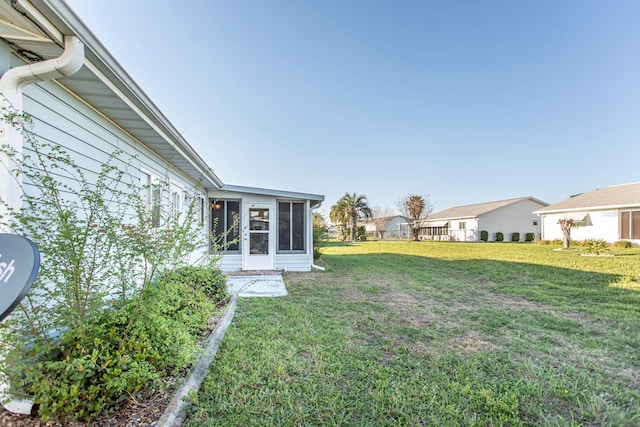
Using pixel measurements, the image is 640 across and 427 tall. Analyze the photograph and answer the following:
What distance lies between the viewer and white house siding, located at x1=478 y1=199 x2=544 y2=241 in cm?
2725

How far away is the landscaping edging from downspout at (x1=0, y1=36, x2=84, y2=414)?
3.09 ft

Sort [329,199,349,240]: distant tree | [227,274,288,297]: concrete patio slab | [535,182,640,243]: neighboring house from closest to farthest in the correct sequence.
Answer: [227,274,288,297]: concrete patio slab, [535,182,640,243]: neighboring house, [329,199,349,240]: distant tree

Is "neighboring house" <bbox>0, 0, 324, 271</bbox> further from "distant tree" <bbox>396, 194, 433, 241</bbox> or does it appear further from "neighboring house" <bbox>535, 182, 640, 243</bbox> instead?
"distant tree" <bbox>396, 194, 433, 241</bbox>

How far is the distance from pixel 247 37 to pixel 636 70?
15.6 meters

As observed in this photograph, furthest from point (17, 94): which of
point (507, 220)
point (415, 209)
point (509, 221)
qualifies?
point (509, 221)

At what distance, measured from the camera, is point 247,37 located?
31.7ft

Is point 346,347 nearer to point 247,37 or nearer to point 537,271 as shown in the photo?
point 537,271

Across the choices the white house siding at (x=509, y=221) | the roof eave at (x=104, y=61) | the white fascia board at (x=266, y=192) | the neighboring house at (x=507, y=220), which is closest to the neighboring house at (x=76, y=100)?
→ the roof eave at (x=104, y=61)

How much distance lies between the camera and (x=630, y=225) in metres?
16.8

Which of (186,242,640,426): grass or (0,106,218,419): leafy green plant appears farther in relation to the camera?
(186,242,640,426): grass

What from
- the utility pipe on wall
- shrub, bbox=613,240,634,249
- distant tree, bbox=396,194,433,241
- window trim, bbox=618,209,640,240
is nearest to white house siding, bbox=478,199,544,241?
distant tree, bbox=396,194,433,241

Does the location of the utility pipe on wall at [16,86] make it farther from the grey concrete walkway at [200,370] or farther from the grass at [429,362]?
the grass at [429,362]

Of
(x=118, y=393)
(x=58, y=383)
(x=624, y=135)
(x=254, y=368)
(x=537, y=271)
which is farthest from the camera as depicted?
(x=624, y=135)

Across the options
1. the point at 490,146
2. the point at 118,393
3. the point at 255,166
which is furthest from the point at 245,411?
the point at 490,146
